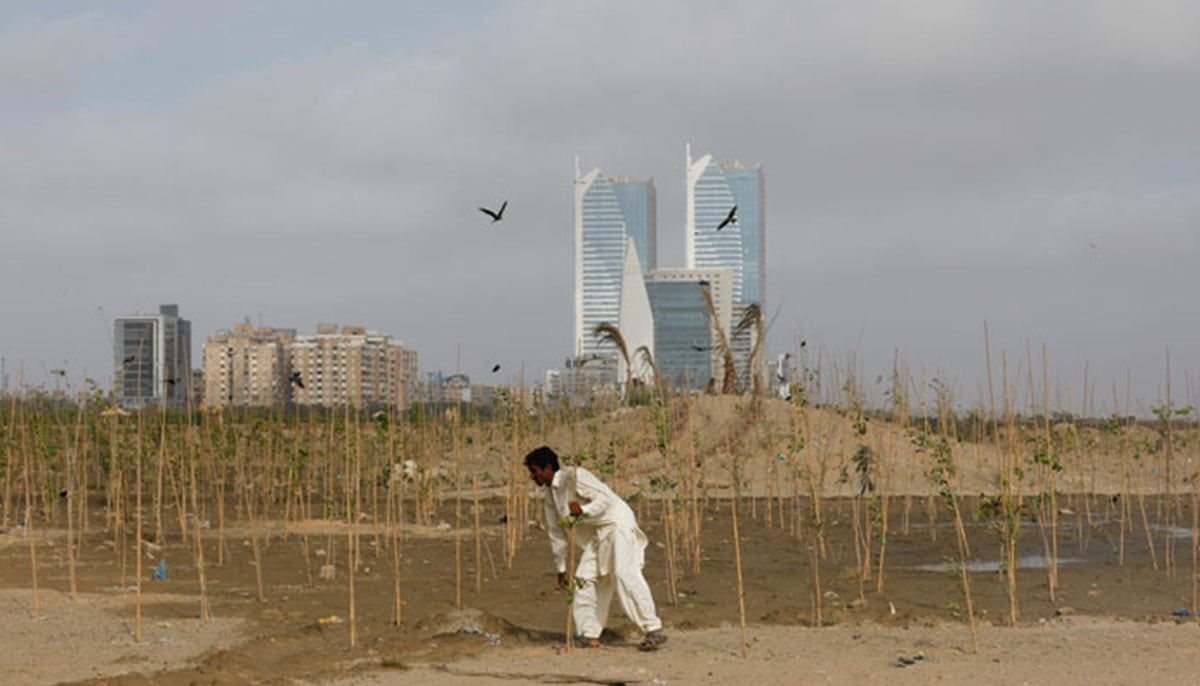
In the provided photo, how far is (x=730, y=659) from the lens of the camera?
22.5 feet

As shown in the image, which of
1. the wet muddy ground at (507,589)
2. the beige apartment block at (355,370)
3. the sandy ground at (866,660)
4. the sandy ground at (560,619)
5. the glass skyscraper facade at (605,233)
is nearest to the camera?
the sandy ground at (866,660)

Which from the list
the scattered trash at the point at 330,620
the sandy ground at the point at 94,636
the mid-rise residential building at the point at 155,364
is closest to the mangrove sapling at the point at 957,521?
the scattered trash at the point at 330,620

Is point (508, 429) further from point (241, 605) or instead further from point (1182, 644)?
point (1182, 644)

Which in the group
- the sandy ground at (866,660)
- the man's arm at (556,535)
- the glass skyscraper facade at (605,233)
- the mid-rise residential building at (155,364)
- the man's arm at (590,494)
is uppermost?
the glass skyscraper facade at (605,233)

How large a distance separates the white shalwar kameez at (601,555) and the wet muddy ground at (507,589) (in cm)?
32

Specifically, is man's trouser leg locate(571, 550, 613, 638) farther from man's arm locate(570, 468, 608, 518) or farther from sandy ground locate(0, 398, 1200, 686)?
man's arm locate(570, 468, 608, 518)

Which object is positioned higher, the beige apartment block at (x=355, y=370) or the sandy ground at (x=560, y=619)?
the beige apartment block at (x=355, y=370)

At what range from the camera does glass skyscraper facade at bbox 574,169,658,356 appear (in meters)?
89.6

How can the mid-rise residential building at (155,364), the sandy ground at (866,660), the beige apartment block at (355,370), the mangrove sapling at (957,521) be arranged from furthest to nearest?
the beige apartment block at (355,370), the mid-rise residential building at (155,364), the mangrove sapling at (957,521), the sandy ground at (866,660)

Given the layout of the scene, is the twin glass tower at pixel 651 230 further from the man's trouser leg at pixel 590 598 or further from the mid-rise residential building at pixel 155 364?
the man's trouser leg at pixel 590 598

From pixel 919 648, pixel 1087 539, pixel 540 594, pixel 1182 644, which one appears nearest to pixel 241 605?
pixel 540 594

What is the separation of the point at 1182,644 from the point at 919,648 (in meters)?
1.31

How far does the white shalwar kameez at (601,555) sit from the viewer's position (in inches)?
278

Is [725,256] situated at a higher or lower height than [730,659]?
higher
